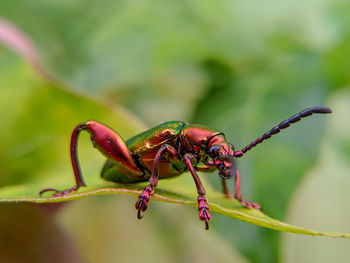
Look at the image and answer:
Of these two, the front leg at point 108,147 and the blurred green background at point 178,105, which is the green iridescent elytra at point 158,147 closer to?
the front leg at point 108,147

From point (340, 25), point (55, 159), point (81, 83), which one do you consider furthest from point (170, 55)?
point (340, 25)

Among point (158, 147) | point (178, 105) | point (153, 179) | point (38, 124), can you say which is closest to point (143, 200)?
point (153, 179)

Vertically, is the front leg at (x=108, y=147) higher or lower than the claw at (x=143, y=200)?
higher

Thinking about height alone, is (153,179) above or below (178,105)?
below

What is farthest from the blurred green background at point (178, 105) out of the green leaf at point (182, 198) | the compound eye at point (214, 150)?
the compound eye at point (214, 150)

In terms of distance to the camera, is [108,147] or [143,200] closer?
[143,200]

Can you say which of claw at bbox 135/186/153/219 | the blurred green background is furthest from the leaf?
claw at bbox 135/186/153/219

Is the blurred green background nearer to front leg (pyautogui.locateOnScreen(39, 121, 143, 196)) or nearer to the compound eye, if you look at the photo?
front leg (pyautogui.locateOnScreen(39, 121, 143, 196))

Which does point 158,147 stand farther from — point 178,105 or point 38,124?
point 178,105
